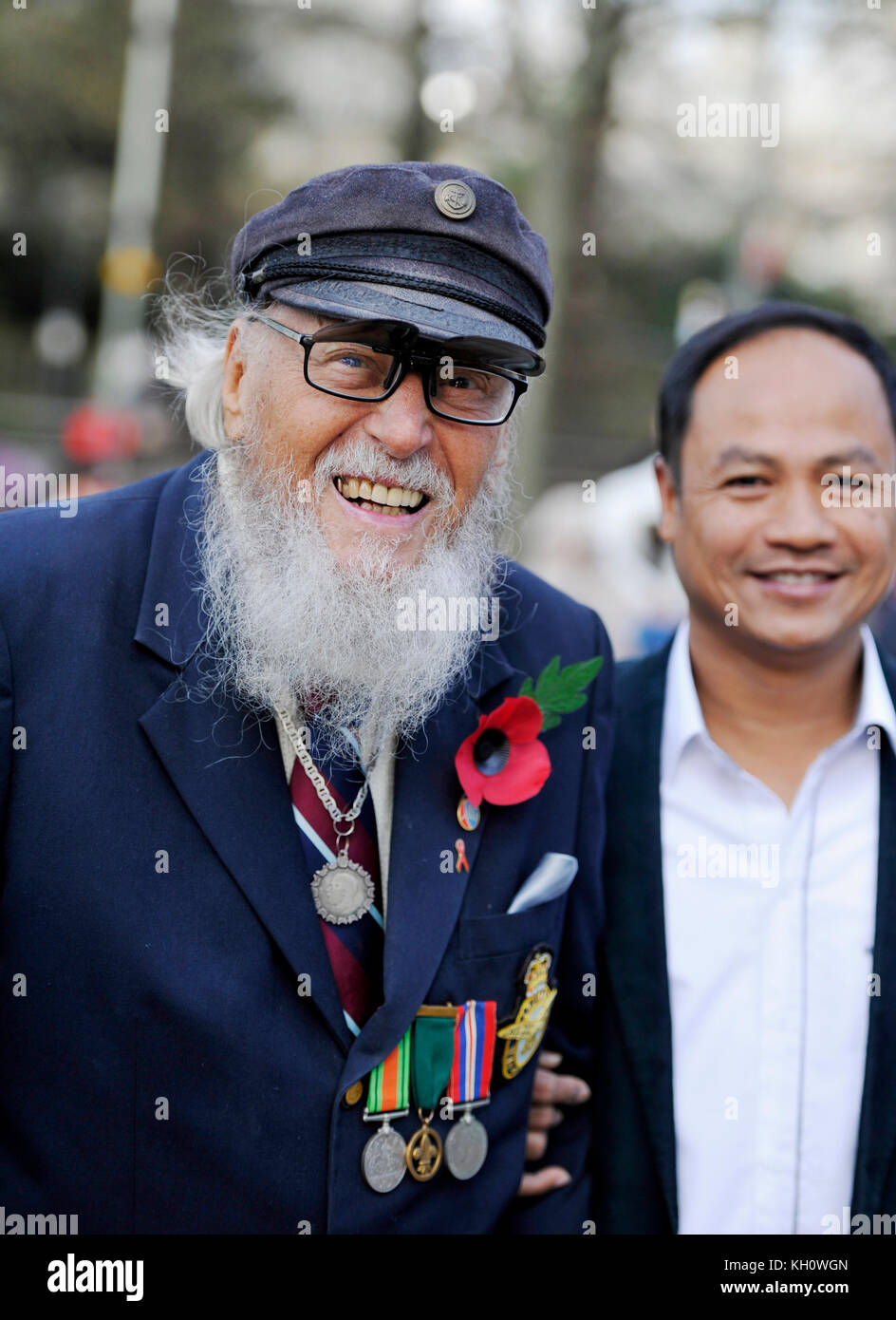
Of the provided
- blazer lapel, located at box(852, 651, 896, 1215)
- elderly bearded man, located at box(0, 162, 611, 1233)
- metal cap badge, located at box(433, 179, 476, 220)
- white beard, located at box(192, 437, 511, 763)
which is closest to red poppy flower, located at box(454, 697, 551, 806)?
elderly bearded man, located at box(0, 162, 611, 1233)

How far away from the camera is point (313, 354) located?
231 cm

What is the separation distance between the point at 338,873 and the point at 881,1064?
3.84 feet

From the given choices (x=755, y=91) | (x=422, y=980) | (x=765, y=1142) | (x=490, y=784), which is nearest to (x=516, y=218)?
(x=490, y=784)

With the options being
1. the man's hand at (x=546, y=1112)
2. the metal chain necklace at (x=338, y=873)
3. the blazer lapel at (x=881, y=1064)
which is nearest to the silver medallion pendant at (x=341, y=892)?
the metal chain necklace at (x=338, y=873)

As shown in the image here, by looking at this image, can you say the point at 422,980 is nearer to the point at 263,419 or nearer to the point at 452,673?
the point at 452,673

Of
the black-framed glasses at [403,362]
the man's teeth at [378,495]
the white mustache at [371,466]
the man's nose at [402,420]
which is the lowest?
the man's teeth at [378,495]

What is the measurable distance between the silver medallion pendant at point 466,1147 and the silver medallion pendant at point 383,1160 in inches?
4.8

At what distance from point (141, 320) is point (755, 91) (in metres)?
11.8

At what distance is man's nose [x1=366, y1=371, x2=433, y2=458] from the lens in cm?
227

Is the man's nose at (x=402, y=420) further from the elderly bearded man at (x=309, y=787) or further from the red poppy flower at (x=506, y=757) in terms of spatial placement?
the red poppy flower at (x=506, y=757)

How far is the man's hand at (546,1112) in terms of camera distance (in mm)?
2576

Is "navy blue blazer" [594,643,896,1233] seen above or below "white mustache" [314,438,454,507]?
below

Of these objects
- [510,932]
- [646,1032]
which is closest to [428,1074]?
[510,932]

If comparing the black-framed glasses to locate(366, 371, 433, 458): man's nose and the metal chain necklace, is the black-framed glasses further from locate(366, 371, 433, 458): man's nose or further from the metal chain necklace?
the metal chain necklace
